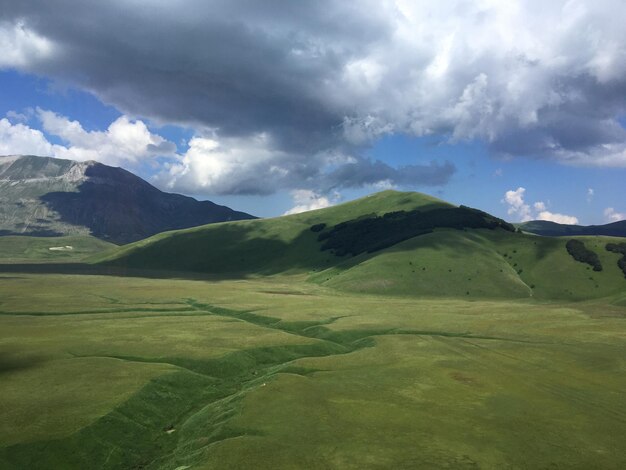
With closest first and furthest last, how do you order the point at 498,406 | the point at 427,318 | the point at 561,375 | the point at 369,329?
the point at 498,406
the point at 561,375
the point at 369,329
the point at 427,318

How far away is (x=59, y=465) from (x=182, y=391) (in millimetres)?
→ 20658

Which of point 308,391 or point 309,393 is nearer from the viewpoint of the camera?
point 309,393

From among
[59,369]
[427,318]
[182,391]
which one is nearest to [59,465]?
[182,391]

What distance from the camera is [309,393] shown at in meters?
55.9

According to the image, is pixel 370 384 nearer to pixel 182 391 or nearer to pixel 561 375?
pixel 182 391

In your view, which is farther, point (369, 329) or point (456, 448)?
point (369, 329)

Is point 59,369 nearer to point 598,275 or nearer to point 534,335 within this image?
point 534,335

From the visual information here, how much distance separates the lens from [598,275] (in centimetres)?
19625

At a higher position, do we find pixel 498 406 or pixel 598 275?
pixel 598 275

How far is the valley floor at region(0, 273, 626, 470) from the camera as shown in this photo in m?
40.0

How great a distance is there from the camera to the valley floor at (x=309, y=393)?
131 ft

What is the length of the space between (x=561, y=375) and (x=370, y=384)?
27717 millimetres

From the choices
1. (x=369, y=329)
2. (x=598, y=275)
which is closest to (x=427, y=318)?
(x=369, y=329)

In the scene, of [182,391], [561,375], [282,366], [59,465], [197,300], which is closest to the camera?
[59,465]
